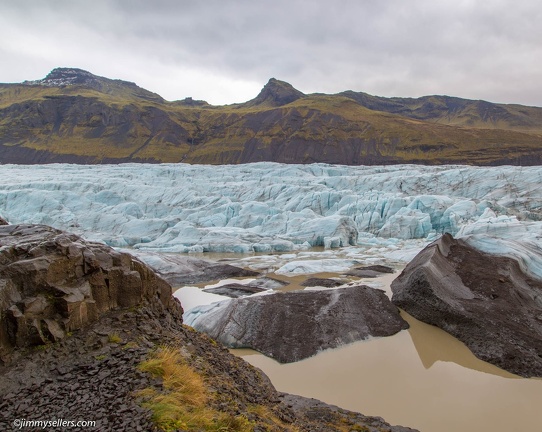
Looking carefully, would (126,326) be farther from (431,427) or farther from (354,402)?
(431,427)

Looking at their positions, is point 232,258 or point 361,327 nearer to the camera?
point 361,327

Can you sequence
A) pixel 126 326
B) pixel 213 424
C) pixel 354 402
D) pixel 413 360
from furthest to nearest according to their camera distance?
pixel 413 360, pixel 354 402, pixel 126 326, pixel 213 424

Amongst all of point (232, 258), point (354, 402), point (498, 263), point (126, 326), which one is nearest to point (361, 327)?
point (354, 402)

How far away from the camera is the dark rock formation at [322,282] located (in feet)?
64.9

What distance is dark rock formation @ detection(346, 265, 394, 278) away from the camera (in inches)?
884

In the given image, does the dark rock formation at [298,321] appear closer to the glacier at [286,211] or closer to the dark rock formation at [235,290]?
the dark rock formation at [235,290]

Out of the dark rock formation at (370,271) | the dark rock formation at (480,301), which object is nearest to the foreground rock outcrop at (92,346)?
the dark rock formation at (480,301)

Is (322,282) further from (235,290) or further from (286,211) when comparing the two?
(286,211)

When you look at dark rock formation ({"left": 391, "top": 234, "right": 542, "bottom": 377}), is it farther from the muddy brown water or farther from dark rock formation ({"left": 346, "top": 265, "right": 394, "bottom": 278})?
dark rock formation ({"left": 346, "top": 265, "right": 394, "bottom": 278})

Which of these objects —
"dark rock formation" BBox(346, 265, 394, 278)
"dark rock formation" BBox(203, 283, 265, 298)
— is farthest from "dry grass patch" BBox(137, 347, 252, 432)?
"dark rock formation" BBox(346, 265, 394, 278)

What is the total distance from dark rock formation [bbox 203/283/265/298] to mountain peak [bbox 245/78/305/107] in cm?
16578

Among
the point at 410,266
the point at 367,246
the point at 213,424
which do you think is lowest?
the point at 367,246

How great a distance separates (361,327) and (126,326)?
887 centimetres

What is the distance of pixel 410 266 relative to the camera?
1695 centimetres
